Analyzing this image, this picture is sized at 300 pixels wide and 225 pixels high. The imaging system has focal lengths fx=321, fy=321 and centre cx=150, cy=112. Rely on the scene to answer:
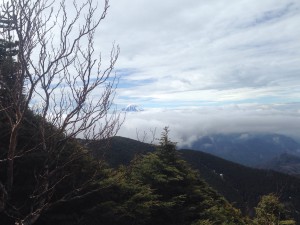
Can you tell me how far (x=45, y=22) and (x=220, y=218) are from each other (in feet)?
44.7

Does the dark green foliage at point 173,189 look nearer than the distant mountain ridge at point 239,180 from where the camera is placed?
Yes

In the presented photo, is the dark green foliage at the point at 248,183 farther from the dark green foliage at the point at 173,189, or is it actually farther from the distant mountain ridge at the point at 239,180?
the dark green foliage at the point at 173,189

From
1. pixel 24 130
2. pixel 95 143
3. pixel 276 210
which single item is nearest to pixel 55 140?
pixel 95 143

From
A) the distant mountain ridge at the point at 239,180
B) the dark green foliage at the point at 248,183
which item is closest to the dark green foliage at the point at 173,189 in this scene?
the distant mountain ridge at the point at 239,180

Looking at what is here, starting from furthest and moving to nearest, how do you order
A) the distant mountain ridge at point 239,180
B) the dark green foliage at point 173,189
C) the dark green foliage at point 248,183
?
the dark green foliage at point 248,183 < the distant mountain ridge at point 239,180 < the dark green foliage at point 173,189

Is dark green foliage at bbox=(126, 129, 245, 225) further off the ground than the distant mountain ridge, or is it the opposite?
dark green foliage at bbox=(126, 129, 245, 225)

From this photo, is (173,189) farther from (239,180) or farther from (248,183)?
(239,180)

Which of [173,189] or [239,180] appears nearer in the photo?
[173,189]

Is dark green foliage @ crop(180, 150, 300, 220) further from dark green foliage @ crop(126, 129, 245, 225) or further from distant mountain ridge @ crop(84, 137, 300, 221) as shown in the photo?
dark green foliage @ crop(126, 129, 245, 225)

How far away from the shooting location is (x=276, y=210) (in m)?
26.5

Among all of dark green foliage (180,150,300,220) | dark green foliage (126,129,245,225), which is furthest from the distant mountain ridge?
dark green foliage (126,129,245,225)

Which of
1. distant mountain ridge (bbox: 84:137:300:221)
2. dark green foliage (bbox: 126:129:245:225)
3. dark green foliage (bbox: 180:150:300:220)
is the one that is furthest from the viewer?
dark green foliage (bbox: 180:150:300:220)

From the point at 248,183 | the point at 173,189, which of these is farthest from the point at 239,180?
the point at 173,189

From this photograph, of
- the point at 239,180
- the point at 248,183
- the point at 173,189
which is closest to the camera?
the point at 173,189
